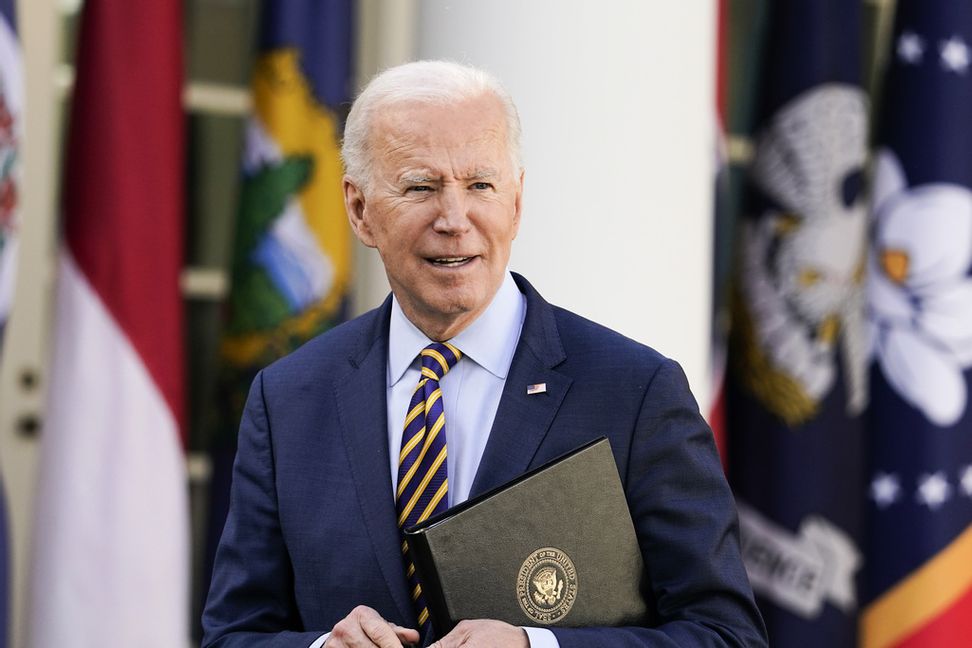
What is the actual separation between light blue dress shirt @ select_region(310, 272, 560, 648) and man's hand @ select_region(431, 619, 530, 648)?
0.21 metres

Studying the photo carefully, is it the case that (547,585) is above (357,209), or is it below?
below

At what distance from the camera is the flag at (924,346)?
16.6 feet

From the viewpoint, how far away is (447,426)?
1888 millimetres

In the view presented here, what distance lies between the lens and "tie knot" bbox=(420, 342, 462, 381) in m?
1.89

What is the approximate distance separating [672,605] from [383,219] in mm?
625

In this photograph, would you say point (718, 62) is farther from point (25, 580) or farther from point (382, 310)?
point (382, 310)

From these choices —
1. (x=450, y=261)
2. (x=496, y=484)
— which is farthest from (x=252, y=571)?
(x=450, y=261)

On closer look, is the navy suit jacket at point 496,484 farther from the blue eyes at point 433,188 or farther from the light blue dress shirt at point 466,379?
the blue eyes at point 433,188

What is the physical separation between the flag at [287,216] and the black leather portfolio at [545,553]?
275cm

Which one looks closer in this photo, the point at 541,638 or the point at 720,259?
the point at 541,638

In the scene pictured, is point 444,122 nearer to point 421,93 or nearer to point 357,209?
point 421,93

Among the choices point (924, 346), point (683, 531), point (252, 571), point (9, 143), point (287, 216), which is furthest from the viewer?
point (924, 346)

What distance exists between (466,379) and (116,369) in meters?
2.51

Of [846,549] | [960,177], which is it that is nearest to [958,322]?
[960,177]
